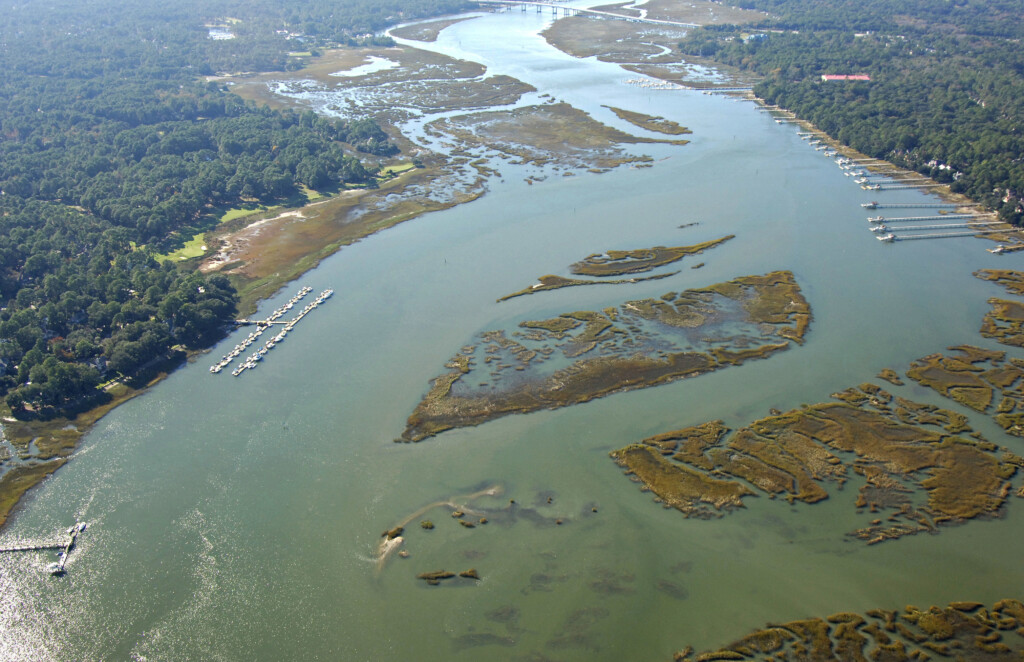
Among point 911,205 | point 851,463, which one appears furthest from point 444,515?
point 911,205

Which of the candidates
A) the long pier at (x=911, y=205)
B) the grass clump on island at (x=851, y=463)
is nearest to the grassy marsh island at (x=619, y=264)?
the long pier at (x=911, y=205)

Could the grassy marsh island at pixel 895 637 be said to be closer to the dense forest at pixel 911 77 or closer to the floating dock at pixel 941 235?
the floating dock at pixel 941 235

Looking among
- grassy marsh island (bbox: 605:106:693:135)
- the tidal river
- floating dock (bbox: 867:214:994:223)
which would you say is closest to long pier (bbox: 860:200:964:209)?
floating dock (bbox: 867:214:994:223)

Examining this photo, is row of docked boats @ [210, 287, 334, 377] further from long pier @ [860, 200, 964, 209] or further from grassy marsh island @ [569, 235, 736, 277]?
long pier @ [860, 200, 964, 209]

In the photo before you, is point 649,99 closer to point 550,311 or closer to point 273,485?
point 550,311

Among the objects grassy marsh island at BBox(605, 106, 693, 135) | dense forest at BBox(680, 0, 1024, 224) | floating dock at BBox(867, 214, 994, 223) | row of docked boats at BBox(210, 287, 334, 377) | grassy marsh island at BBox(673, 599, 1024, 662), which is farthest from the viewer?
grassy marsh island at BBox(605, 106, 693, 135)

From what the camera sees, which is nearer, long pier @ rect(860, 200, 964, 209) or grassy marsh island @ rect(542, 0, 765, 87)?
long pier @ rect(860, 200, 964, 209)
